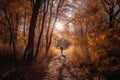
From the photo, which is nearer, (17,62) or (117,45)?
(117,45)

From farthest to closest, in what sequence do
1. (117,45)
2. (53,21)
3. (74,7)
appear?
(53,21) → (74,7) → (117,45)

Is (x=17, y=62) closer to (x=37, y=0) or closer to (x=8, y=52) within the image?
(x=8, y=52)

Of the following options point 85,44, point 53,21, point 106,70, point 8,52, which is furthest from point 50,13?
point 106,70

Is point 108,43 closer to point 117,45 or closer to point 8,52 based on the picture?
point 117,45

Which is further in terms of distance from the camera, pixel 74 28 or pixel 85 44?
pixel 74 28

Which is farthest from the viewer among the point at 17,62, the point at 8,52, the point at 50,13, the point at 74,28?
the point at 74,28

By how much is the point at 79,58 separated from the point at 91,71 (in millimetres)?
3449

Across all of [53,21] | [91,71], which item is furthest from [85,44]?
[53,21]

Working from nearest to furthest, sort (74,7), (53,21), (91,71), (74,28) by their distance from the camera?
(91,71) < (74,7) < (53,21) < (74,28)

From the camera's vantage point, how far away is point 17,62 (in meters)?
14.0

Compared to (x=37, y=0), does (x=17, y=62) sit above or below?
below

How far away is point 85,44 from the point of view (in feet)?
56.4

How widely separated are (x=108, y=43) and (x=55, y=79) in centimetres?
369

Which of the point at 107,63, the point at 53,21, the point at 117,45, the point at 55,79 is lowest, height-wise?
the point at 55,79
